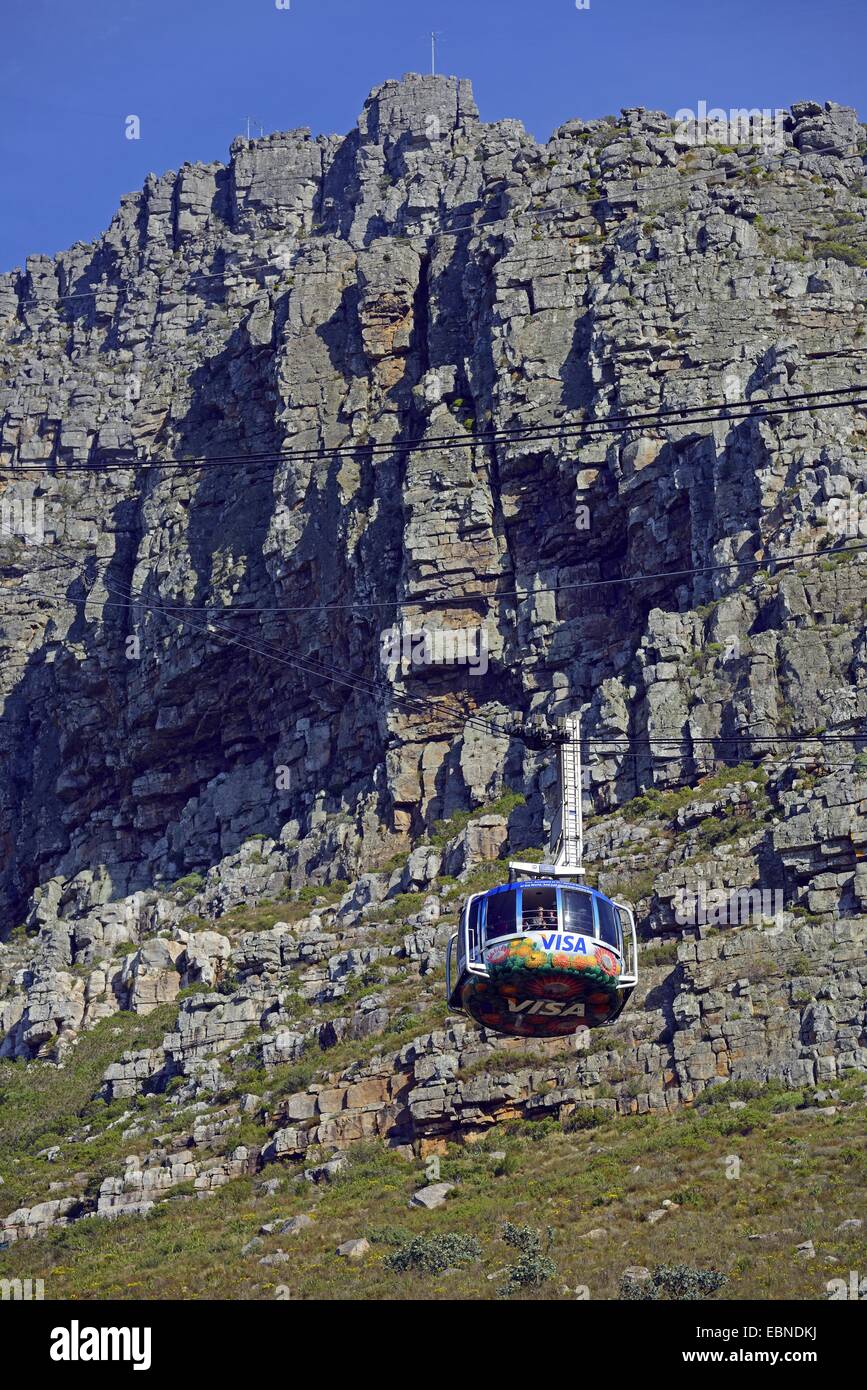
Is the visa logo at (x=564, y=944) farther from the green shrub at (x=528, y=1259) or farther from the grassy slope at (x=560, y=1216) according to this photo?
the green shrub at (x=528, y=1259)

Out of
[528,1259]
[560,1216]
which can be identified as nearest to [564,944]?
[528,1259]

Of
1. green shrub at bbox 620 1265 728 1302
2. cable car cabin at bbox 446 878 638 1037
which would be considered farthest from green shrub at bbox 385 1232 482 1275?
cable car cabin at bbox 446 878 638 1037

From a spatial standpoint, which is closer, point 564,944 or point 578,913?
point 564,944

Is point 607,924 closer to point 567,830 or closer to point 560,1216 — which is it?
point 567,830

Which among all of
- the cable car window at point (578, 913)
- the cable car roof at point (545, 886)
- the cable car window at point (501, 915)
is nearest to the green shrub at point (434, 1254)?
the cable car window at point (501, 915)

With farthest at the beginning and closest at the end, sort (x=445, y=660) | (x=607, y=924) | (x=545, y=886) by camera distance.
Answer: (x=445, y=660) → (x=607, y=924) → (x=545, y=886)

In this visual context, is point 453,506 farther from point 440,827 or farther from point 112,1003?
point 112,1003

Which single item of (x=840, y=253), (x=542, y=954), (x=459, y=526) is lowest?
(x=542, y=954)
